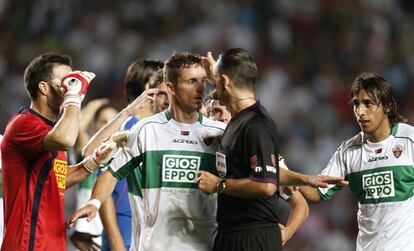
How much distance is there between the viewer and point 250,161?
520 cm

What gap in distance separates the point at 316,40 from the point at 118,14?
10.3 feet

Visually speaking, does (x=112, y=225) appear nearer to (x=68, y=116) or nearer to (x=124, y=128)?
(x=124, y=128)

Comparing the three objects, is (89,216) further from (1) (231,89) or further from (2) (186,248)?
(1) (231,89)

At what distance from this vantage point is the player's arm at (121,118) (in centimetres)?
666

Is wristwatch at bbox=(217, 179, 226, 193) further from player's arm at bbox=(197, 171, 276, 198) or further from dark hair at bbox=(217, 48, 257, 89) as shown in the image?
dark hair at bbox=(217, 48, 257, 89)

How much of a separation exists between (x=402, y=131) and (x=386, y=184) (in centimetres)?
39

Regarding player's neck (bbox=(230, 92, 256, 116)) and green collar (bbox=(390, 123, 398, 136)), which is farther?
green collar (bbox=(390, 123, 398, 136))

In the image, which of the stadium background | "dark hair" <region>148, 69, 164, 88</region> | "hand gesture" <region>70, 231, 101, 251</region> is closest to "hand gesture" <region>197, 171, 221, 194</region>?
"dark hair" <region>148, 69, 164, 88</region>

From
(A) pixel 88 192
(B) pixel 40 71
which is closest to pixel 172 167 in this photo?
(B) pixel 40 71

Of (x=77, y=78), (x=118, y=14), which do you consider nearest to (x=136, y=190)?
(x=77, y=78)

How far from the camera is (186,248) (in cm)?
560

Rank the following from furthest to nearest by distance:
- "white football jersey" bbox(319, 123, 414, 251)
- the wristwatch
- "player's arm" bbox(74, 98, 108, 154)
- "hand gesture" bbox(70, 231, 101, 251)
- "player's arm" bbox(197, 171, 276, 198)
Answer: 1. "player's arm" bbox(74, 98, 108, 154)
2. "hand gesture" bbox(70, 231, 101, 251)
3. "white football jersey" bbox(319, 123, 414, 251)
4. the wristwatch
5. "player's arm" bbox(197, 171, 276, 198)

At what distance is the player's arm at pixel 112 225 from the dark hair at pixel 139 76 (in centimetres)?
98

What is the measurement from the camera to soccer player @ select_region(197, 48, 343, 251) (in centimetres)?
517
